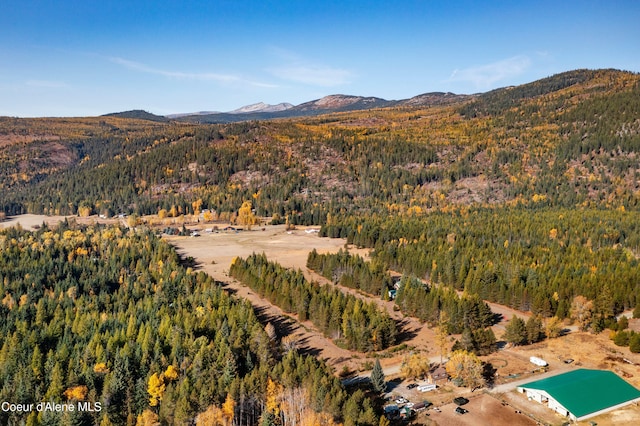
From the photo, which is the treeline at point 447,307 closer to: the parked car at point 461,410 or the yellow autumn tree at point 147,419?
the parked car at point 461,410

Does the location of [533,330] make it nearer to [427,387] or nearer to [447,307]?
[447,307]

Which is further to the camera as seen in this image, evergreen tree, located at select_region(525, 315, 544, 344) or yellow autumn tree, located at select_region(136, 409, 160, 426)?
evergreen tree, located at select_region(525, 315, 544, 344)

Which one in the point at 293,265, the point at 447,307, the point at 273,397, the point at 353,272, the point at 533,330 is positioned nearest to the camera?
the point at 273,397

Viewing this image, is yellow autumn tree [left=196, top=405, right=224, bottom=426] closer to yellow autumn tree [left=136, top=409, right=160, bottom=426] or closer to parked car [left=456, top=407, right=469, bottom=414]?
yellow autumn tree [left=136, top=409, right=160, bottom=426]

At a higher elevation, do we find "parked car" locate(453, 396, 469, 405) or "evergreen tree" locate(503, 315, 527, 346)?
"evergreen tree" locate(503, 315, 527, 346)

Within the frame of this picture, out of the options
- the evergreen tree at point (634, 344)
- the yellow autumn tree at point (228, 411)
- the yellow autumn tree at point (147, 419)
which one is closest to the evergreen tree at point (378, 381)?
the yellow autumn tree at point (228, 411)

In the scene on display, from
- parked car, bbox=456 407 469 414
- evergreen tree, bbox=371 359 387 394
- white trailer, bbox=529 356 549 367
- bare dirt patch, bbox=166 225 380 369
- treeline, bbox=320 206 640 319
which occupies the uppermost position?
treeline, bbox=320 206 640 319

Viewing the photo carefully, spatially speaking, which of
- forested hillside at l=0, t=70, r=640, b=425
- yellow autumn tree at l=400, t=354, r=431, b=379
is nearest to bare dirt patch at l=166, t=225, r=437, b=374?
forested hillside at l=0, t=70, r=640, b=425

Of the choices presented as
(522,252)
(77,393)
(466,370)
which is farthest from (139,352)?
(522,252)
